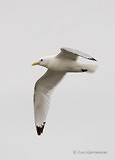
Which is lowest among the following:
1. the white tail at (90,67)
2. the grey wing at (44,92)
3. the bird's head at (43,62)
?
the grey wing at (44,92)

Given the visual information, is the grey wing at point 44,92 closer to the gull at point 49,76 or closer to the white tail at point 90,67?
the gull at point 49,76

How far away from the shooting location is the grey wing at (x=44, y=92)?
946 cm

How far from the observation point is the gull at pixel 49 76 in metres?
8.61

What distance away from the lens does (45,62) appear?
8.63m

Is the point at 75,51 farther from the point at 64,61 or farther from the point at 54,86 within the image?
the point at 54,86

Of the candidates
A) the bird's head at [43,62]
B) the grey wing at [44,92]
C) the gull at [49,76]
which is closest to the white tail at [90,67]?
the gull at [49,76]

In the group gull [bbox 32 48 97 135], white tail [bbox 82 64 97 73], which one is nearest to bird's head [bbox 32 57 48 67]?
gull [bbox 32 48 97 135]

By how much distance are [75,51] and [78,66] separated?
108 centimetres

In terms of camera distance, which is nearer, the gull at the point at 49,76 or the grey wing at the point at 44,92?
the gull at the point at 49,76

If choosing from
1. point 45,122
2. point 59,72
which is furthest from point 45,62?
point 45,122

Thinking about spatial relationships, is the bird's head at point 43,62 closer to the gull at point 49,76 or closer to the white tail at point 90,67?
the gull at point 49,76

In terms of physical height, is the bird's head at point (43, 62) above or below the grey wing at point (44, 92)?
above

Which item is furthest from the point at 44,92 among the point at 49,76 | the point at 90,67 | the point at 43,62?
the point at 90,67

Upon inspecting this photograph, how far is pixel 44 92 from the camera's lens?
31.3 ft
